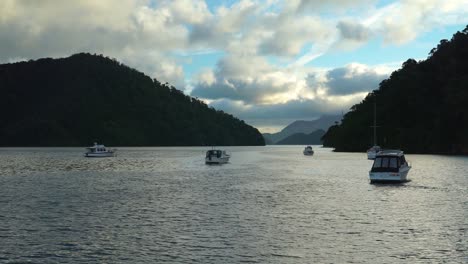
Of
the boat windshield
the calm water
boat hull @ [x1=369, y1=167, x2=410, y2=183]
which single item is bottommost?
the calm water

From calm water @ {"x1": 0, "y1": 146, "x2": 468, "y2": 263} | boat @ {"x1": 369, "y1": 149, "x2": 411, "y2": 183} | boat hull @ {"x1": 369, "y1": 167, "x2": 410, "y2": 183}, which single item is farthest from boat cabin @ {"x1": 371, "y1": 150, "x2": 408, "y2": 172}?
calm water @ {"x1": 0, "y1": 146, "x2": 468, "y2": 263}

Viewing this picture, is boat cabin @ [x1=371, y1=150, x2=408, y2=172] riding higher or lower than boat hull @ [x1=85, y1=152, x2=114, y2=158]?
higher

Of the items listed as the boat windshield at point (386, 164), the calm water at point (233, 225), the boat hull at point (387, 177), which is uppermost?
the boat windshield at point (386, 164)

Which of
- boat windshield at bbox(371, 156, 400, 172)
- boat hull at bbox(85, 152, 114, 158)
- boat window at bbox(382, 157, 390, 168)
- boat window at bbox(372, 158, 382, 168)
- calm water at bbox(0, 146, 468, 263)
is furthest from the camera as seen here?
boat hull at bbox(85, 152, 114, 158)

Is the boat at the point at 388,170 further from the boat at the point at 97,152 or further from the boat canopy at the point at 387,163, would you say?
the boat at the point at 97,152

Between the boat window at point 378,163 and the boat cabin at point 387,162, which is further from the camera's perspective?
the boat window at point 378,163

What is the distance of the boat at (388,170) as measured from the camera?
72.1 meters

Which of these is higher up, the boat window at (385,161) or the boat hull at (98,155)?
the boat window at (385,161)

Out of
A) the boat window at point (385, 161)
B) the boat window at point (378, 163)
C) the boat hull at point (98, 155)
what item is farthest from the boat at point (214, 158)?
the boat hull at point (98, 155)

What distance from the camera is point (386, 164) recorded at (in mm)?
74188

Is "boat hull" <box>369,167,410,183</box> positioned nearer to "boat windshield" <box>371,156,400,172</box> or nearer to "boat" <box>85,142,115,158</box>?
"boat windshield" <box>371,156,400,172</box>

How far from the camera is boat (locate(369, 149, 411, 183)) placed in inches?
2837

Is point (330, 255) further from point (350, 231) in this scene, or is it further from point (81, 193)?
point (81, 193)

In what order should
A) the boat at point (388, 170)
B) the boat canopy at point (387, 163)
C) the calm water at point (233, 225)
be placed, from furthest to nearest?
the boat canopy at point (387, 163) < the boat at point (388, 170) < the calm water at point (233, 225)
